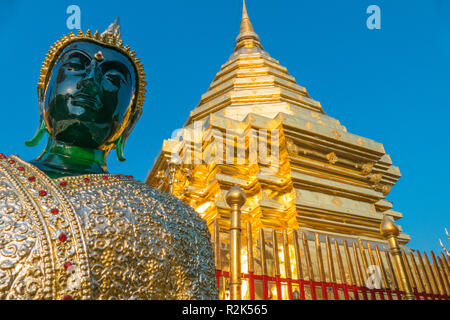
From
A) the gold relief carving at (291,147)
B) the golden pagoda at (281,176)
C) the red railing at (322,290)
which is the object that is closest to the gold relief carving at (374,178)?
the golden pagoda at (281,176)

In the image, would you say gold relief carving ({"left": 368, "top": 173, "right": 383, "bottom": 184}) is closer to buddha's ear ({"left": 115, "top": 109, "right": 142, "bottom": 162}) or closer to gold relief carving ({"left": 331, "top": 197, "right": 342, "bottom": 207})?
gold relief carving ({"left": 331, "top": 197, "right": 342, "bottom": 207})

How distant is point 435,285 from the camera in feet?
15.6

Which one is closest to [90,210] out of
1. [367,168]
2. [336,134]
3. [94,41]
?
[94,41]

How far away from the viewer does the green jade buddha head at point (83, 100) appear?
1.91 meters

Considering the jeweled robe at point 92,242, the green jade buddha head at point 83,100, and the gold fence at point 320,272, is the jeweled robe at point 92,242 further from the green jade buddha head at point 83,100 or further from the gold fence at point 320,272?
the gold fence at point 320,272

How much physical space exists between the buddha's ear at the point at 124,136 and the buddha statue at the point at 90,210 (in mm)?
45

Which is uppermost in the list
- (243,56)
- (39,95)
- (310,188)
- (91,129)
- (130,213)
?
(243,56)

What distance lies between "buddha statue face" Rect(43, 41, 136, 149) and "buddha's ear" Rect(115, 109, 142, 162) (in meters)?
0.24

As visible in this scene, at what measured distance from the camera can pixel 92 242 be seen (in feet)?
4.69

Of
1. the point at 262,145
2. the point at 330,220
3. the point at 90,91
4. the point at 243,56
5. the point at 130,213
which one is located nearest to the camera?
the point at 130,213

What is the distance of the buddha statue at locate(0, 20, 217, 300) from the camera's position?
1.33m

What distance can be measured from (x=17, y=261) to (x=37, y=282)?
11 cm
